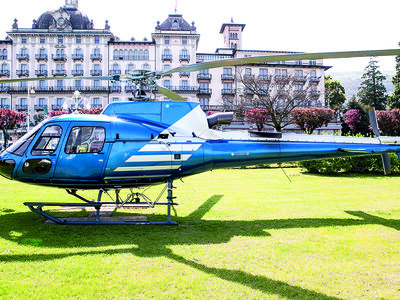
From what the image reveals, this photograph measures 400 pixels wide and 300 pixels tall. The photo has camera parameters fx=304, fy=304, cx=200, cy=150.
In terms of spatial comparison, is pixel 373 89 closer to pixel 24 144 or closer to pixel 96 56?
pixel 96 56

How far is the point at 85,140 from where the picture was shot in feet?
21.5

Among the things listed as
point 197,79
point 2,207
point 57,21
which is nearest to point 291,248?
point 2,207

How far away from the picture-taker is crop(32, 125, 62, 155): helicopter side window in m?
6.57

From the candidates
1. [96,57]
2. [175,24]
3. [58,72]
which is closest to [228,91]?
[175,24]

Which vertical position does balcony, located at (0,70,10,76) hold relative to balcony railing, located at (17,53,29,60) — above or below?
below

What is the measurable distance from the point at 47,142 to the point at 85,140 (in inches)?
33.4

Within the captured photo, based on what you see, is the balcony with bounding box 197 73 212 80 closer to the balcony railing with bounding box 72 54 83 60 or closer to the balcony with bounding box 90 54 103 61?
the balcony with bounding box 90 54 103 61

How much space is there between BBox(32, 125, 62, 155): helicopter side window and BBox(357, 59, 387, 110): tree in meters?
69.1

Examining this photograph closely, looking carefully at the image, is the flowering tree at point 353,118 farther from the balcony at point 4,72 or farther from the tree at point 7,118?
the balcony at point 4,72

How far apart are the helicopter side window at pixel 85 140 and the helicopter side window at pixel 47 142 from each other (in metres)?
0.28

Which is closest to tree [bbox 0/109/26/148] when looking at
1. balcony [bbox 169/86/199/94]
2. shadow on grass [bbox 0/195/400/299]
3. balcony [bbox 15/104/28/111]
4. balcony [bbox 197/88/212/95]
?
balcony [bbox 15/104/28/111]

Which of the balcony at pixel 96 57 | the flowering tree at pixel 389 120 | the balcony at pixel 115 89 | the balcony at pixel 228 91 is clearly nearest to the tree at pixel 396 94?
the flowering tree at pixel 389 120

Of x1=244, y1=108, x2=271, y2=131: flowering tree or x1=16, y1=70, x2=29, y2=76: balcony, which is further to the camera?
x1=16, y1=70, x2=29, y2=76: balcony

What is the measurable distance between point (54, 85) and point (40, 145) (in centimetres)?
5536
